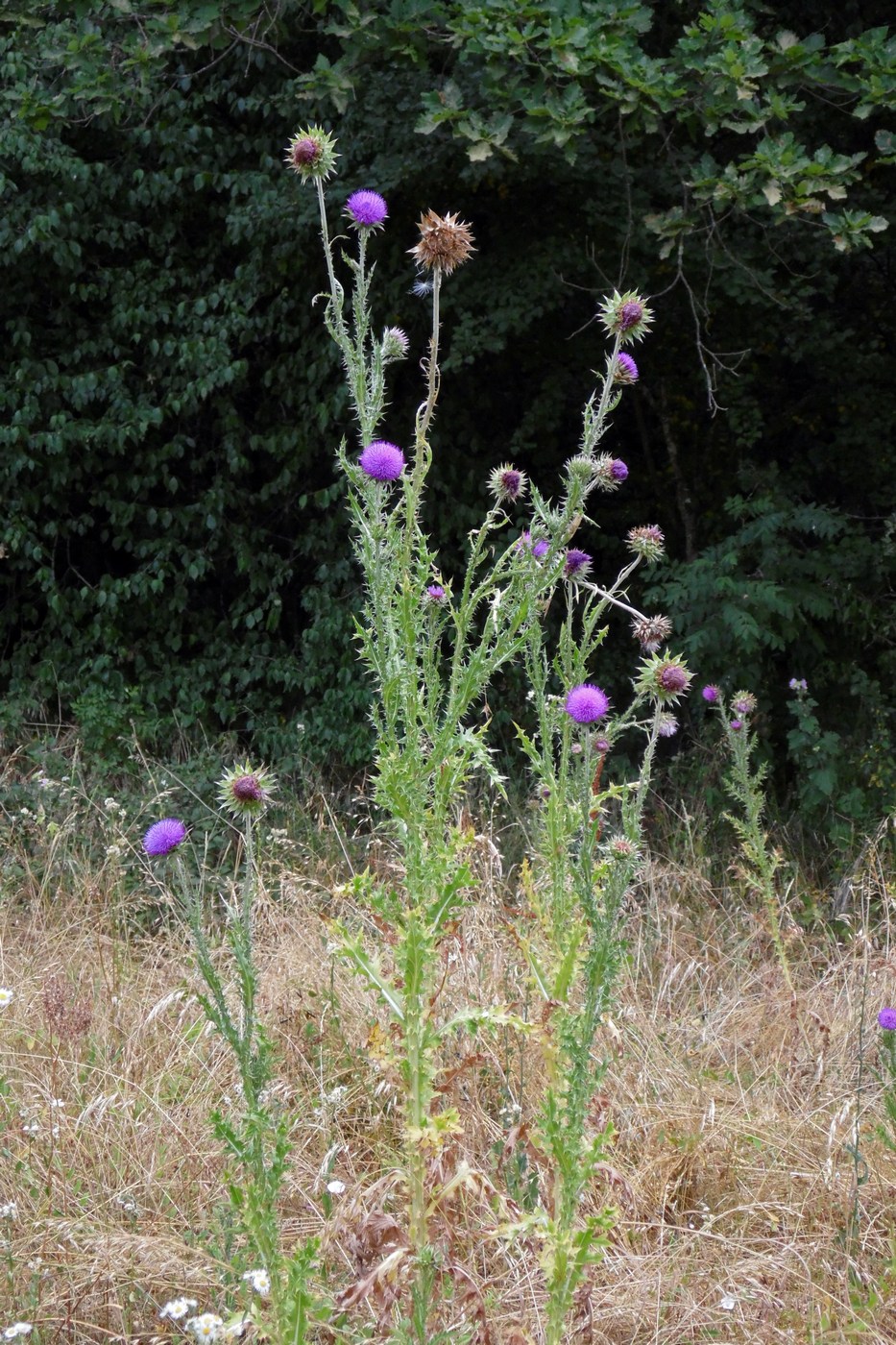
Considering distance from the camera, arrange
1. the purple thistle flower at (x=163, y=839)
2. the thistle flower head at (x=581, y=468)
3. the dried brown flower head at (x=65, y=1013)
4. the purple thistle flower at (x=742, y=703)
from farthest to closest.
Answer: the purple thistle flower at (x=742, y=703)
the dried brown flower head at (x=65, y=1013)
the thistle flower head at (x=581, y=468)
the purple thistle flower at (x=163, y=839)

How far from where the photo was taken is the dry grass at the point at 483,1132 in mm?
2268

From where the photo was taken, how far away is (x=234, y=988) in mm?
3482

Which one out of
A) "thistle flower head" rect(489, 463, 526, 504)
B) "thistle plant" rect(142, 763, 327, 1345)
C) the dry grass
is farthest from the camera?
"thistle flower head" rect(489, 463, 526, 504)

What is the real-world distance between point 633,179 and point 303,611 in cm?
295

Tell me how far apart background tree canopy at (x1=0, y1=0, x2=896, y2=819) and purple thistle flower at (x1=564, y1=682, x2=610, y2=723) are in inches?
114

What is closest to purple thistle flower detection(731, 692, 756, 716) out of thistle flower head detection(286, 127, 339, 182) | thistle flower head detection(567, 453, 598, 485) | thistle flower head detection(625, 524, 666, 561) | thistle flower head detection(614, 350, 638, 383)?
thistle flower head detection(625, 524, 666, 561)

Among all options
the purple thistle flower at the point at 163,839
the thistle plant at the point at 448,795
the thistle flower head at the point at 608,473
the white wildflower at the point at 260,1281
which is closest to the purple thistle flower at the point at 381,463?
the thistle plant at the point at 448,795

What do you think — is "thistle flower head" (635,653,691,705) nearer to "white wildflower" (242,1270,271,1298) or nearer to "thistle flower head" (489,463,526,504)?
"thistle flower head" (489,463,526,504)

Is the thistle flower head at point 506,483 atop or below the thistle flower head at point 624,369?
below

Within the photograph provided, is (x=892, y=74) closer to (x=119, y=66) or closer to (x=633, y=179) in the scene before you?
(x=633, y=179)

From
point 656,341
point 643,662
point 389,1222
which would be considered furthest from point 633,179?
point 389,1222

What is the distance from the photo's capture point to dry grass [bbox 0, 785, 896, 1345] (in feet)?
7.44

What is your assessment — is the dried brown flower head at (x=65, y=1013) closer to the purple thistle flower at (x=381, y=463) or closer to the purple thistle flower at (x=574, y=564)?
the purple thistle flower at (x=574, y=564)

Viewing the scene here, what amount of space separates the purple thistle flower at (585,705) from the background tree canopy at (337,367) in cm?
288
